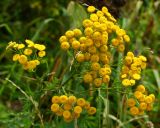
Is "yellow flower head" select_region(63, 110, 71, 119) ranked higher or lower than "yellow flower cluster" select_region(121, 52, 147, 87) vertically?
lower

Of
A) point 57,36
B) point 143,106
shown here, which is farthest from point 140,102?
point 57,36

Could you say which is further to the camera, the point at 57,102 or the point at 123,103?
the point at 123,103

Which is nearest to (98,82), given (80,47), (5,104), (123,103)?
(80,47)

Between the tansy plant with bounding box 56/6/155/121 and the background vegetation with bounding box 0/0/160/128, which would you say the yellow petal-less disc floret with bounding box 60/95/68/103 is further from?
the background vegetation with bounding box 0/0/160/128

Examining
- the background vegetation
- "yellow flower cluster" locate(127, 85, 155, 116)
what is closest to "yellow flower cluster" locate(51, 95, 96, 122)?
"yellow flower cluster" locate(127, 85, 155, 116)

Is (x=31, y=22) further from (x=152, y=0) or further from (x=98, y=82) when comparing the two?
(x=98, y=82)

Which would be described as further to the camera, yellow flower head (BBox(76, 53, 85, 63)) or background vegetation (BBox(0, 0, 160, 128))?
background vegetation (BBox(0, 0, 160, 128))

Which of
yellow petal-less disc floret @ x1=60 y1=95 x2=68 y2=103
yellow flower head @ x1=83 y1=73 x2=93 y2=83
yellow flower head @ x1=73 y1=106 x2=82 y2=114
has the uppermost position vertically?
yellow flower head @ x1=83 y1=73 x2=93 y2=83

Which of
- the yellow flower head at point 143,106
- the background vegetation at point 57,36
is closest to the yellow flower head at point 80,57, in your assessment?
the yellow flower head at point 143,106
